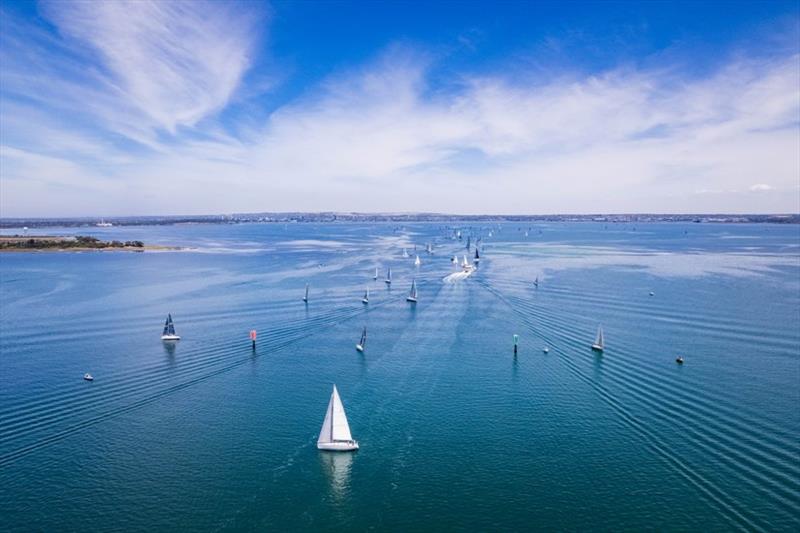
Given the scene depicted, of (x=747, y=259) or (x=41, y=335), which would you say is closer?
(x=41, y=335)

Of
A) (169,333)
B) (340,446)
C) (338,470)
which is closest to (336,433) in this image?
(340,446)

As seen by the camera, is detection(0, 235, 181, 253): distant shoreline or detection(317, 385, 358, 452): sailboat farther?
detection(0, 235, 181, 253): distant shoreline

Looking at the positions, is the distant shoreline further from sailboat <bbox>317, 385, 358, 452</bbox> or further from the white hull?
the white hull

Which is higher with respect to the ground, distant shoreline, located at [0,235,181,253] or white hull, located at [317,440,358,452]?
distant shoreline, located at [0,235,181,253]

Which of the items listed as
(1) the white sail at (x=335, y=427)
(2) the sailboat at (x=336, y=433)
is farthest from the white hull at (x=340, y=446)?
(1) the white sail at (x=335, y=427)

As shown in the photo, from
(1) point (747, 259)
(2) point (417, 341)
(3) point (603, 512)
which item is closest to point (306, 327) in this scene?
(2) point (417, 341)

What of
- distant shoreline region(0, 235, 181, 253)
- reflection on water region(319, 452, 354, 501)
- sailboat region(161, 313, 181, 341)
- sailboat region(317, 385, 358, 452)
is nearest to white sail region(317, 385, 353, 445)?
sailboat region(317, 385, 358, 452)

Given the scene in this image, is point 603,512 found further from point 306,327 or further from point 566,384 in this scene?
point 306,327
